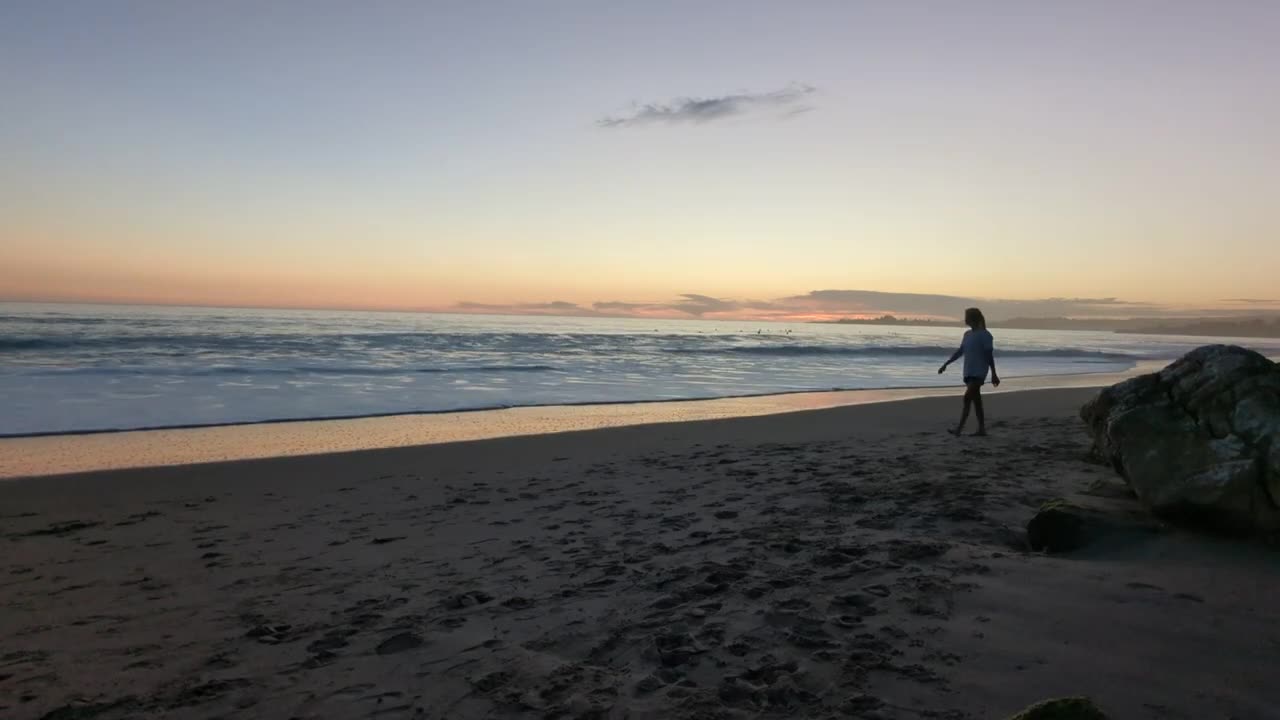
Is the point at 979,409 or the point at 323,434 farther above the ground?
the point at 979,409

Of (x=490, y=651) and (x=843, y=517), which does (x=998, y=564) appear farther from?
(x=490, y=651)

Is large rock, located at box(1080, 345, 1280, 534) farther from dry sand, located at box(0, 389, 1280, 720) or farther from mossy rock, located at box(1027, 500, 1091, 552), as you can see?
mossy rock, located at box(1027, 500, 1091, 552)

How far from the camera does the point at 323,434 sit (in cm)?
1099

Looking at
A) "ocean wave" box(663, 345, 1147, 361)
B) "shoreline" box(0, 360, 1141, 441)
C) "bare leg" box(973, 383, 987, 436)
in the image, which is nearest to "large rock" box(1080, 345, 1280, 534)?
"bare leg" box(973, 383, 987, 436)

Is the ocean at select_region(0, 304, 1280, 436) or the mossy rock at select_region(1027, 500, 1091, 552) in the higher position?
the mossy rock at select_region(1027, 500, 1091, 552)

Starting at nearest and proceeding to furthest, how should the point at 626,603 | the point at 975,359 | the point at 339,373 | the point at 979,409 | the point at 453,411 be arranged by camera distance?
the point at 626,603
the point at 979,409
the point at 975,359
the point at 453,411
the point at 339,373

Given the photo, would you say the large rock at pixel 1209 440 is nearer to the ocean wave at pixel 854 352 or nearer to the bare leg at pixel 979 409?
the bare leg at pixel 979 409

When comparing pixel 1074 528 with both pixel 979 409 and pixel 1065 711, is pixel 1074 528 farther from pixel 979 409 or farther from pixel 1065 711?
pixel 979 409

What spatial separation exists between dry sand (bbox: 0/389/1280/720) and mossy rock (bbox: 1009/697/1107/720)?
453mm

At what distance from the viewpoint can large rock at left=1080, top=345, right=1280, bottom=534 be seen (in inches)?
165

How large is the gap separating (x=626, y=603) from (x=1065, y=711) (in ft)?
7.34

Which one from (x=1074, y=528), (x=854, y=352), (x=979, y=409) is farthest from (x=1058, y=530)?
(x=854, y=352)

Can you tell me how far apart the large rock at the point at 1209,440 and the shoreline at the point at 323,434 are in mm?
7905

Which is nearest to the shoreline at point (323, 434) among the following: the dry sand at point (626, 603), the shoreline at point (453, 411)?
the shoreline at point (453, 411)
